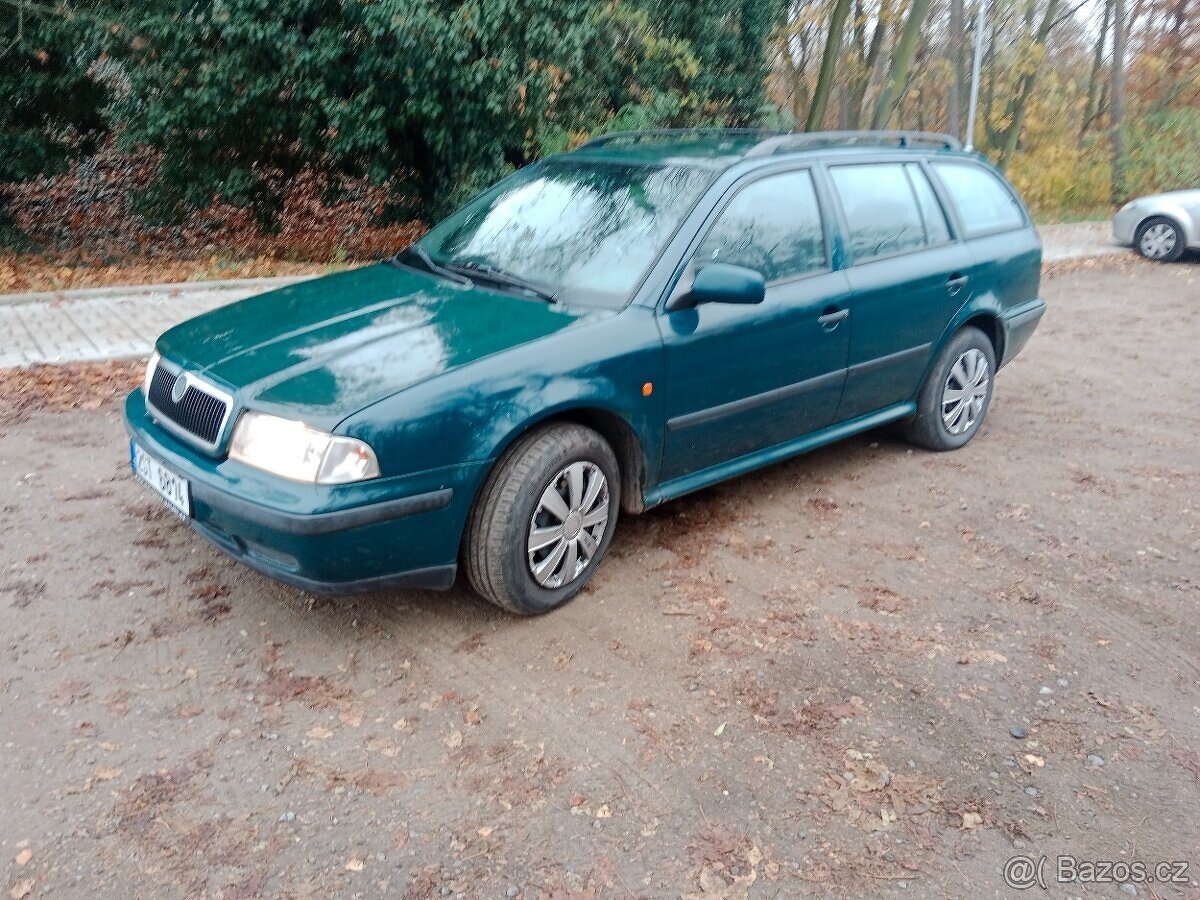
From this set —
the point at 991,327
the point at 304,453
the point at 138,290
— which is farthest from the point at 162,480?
A: the point at 138,290

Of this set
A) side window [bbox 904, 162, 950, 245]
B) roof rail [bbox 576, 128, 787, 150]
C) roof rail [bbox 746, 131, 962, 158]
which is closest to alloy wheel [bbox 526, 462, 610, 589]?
roof rail [bbox 746, 131, 962, 158]

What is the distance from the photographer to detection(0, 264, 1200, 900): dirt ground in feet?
8.73

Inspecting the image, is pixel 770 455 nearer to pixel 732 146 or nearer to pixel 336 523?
pixel 732 146

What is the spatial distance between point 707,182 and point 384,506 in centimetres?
203

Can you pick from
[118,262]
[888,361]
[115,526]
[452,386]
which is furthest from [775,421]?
[118,262]

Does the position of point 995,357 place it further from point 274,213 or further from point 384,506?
point 274,213

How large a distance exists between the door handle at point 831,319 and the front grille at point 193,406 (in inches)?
101

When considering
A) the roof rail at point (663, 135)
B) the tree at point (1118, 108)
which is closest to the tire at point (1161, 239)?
the tree at point (1118, 108)

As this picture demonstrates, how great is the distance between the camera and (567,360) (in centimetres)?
366

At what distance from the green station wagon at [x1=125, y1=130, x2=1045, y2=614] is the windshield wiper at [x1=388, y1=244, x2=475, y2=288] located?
0.05ft

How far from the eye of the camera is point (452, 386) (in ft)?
11.0

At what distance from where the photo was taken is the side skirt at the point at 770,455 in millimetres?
4230

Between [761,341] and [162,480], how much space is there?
2.43 meters

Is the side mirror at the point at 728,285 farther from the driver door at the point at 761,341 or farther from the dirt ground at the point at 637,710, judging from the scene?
the dirt ground at the point at 637,710
